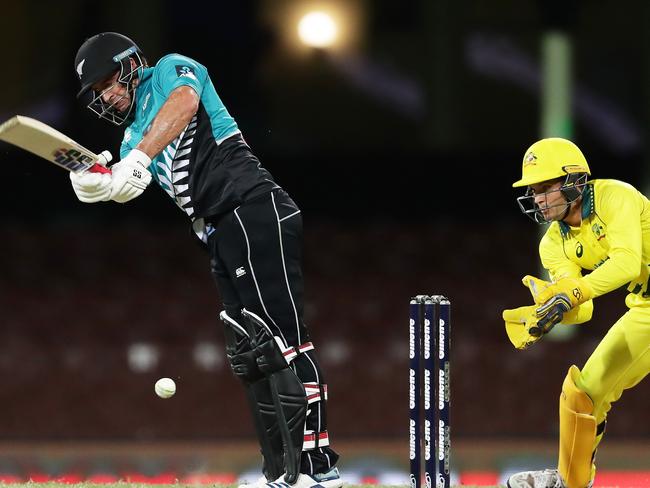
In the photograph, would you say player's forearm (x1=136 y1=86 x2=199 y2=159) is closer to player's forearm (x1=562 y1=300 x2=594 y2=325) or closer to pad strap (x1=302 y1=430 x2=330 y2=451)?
pad strap (x1=302 y1=430 x2=330 y2=451)

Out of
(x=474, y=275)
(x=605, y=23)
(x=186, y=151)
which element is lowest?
(x=186, y=151)

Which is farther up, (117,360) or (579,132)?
(579,132)

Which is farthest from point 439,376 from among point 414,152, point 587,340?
point 414,152

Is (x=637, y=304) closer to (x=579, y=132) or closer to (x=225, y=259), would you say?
(x=225, y=259)

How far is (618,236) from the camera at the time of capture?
3291 mm

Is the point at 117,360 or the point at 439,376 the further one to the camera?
the point at 117,360

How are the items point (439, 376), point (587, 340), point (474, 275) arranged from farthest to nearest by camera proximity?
point (474, 275)
point (587, 340)
point (439, 376)

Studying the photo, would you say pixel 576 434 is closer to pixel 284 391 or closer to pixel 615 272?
pixel 615 272

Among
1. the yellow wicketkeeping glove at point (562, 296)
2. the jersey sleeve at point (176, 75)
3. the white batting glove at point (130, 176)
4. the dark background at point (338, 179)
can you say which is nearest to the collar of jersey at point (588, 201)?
the yellow wicketkeeping glove at point (562, 296)

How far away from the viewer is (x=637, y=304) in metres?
3.51

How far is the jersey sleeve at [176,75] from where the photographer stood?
3.30 meters

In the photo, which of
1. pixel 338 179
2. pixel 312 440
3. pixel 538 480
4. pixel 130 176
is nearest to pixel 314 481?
pixel 312 440

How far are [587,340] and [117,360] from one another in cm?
338

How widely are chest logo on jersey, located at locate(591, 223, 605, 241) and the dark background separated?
16.9 feet
